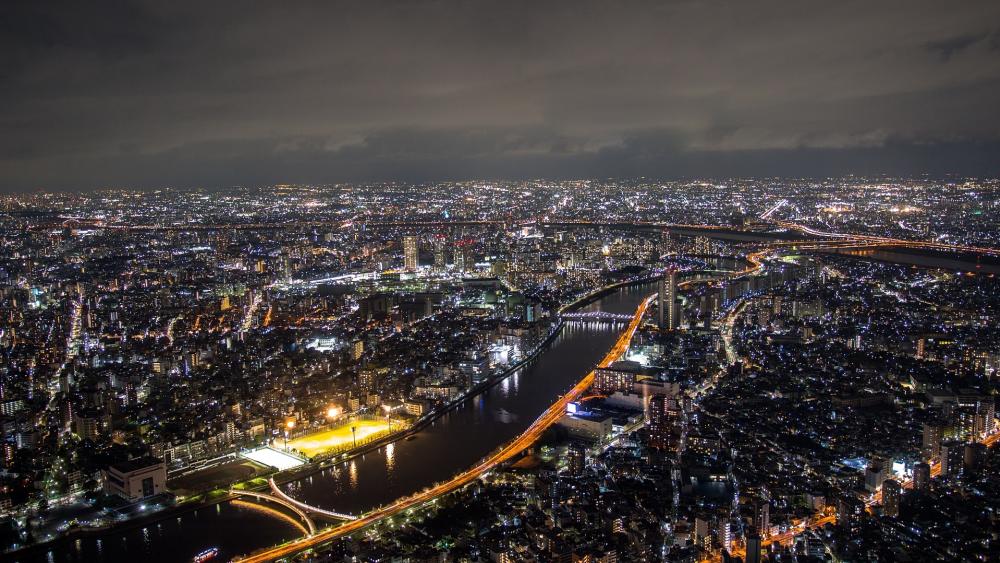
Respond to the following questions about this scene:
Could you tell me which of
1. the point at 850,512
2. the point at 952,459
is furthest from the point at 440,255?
the point at 850,512

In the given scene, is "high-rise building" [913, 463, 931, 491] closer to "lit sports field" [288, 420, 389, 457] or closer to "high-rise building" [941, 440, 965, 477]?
"high-rise building" [941, 440, 965, 477]

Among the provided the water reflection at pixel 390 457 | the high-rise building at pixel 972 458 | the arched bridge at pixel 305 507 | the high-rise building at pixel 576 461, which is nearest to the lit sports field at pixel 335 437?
the water reflection at pixel 390 457

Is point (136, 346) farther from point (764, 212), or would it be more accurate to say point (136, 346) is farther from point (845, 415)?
point (764, 212)

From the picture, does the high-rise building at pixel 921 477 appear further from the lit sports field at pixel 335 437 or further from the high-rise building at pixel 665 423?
the lit sports field at pixel 335 437

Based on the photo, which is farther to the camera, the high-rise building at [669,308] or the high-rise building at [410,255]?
the high-rise building at [410,255]

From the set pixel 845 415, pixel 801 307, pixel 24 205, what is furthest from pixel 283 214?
pixel 845 415

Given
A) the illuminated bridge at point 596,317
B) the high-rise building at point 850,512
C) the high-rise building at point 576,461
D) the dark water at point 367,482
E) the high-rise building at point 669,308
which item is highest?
the high-rise building at point 669,308

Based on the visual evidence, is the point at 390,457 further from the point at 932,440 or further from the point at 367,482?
the point at 932,440
